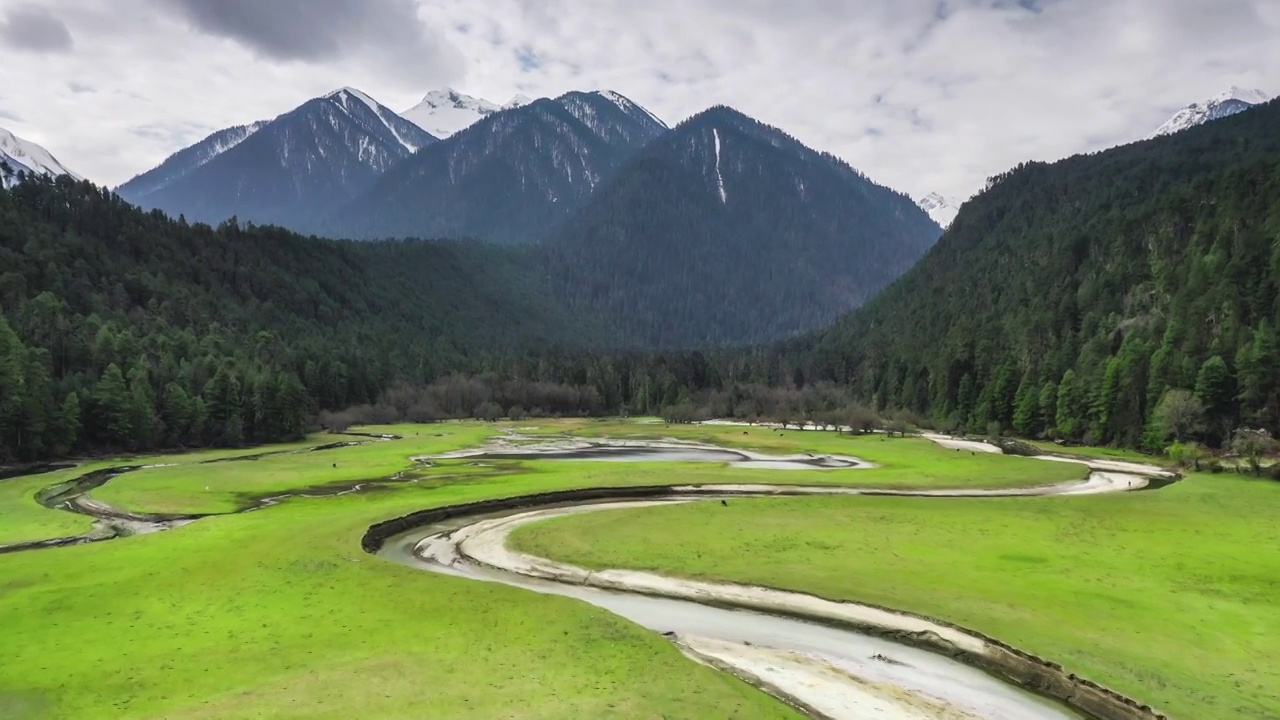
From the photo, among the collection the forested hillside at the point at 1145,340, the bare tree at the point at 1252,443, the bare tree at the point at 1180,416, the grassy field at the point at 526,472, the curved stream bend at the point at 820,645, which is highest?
the forested hillside at the point at 1145,340

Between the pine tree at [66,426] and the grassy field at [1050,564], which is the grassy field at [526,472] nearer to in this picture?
the grassy field at [1050,564]

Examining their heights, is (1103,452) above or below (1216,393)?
below

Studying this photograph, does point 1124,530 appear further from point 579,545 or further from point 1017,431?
point 1017,431

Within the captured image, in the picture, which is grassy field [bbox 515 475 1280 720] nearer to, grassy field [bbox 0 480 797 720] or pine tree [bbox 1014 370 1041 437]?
grassy field [bbox 0 480 797 720]

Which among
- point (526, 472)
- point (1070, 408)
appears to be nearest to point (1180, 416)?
point (1070, 408)

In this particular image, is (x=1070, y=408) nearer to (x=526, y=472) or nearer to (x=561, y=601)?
(x=526, y=472)

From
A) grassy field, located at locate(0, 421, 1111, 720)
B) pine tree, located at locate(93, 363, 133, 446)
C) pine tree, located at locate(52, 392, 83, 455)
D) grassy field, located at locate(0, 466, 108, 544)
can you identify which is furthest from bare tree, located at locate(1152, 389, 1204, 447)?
pine tree, located at locate(52, 392, 83, 455)

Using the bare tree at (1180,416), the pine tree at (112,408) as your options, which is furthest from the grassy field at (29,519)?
the bare tree at (1180,416)
